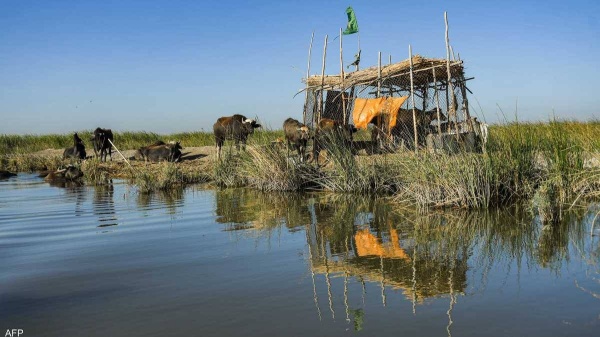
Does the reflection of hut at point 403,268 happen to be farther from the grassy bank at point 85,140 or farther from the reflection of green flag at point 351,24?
the grassy bank at point 85,140

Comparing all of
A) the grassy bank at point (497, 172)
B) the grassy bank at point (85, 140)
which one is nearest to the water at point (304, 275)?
the grassy bank at point (497, 172)

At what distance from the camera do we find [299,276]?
470cm

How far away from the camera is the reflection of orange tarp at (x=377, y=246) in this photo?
17.7 feet

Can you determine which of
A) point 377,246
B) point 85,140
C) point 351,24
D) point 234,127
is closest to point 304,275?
point 377,246

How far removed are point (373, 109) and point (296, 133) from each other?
2071 mm

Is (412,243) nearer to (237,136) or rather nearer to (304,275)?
(304,275)

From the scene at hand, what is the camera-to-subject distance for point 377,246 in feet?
19.1

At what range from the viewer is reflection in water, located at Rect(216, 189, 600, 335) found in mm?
4344

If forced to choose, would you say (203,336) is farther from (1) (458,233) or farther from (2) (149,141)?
(2) (149,141)

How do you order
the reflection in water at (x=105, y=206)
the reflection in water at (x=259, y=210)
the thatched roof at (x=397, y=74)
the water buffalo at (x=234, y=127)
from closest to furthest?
the reflection in water at (x=259, y=210) < the reflection in water at (x=105, y=206) < the thatched roof at (x=397, y=74) < the water buffalo at (x=234, y=127)

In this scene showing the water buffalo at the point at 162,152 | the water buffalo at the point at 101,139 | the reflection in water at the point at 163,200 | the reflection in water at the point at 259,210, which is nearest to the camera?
the reflection in water at the point at 259,210

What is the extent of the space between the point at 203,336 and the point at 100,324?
0.75 meters

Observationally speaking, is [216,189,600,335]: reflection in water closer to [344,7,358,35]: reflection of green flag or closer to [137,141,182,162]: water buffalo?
[344,7,358,35]: reflection of green flag

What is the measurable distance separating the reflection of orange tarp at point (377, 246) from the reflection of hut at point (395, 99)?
6293 millimetres
